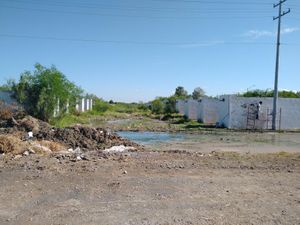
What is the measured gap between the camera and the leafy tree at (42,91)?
2808 cm

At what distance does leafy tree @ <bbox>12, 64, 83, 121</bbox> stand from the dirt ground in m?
16.8

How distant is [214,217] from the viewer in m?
6.44

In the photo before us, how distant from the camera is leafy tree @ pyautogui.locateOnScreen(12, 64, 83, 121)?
92.1 feet

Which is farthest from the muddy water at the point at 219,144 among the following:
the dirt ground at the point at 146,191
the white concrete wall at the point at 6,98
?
the white concrete wall at the point at 6,98

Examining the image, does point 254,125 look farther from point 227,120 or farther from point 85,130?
point 85,130

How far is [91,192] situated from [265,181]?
14.6 ft

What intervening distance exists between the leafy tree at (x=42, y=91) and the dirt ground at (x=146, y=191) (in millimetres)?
16813

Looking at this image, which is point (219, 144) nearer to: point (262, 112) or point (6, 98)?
point (262, 112)

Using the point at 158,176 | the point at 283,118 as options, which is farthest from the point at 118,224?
the point at 283,118

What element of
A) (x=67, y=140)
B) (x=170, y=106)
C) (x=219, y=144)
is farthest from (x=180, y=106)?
(x=67, y=140)

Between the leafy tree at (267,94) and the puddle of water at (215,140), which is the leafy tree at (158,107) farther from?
the puddle of water at (215,140)

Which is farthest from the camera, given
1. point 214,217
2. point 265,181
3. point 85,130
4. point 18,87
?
point 18,87

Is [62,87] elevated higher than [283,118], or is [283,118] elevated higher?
[62,87]

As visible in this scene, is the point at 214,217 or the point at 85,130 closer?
the point at 214,217
